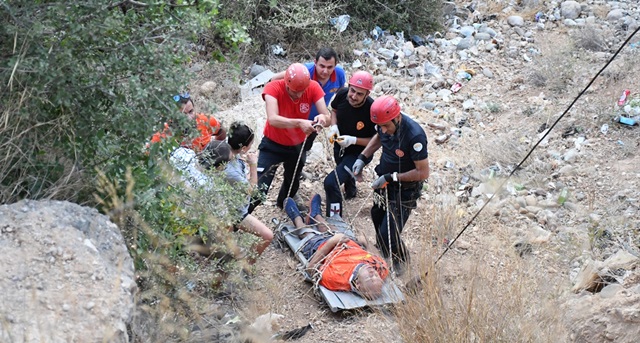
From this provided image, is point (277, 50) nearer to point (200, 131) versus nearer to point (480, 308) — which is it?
point (200, 131)

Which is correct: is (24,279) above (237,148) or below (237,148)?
above

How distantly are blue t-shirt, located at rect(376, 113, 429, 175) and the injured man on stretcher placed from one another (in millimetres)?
657

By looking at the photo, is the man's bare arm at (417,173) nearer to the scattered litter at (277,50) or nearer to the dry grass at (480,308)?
the dry grass at (480,308)

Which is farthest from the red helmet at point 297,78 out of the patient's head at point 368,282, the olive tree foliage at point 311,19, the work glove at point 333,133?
the olive tree foliage at point 311,19

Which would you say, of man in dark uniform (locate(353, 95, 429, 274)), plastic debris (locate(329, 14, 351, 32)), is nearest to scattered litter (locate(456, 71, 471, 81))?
plastic debris (locate(329, 14, 351, 32))

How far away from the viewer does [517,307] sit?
145 inches

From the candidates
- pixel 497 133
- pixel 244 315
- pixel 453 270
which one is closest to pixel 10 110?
pixel 244 315

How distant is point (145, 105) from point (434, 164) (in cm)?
474

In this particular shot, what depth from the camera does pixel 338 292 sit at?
5211 mm

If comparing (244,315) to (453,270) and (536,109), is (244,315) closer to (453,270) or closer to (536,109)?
(453,270)

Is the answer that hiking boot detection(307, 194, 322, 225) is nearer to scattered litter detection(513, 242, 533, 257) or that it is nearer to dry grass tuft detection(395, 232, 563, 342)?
scattered litter detection(513, 242, 533, 257)

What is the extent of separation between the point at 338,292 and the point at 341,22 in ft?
18.5

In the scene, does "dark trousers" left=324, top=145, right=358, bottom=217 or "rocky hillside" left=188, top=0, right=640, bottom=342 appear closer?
"rocky hillside" left=188, top=0, right=640, bottom=342

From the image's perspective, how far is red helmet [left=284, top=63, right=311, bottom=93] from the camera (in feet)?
19.0
